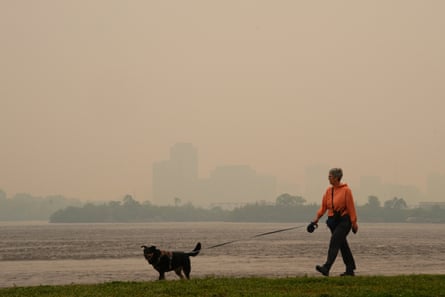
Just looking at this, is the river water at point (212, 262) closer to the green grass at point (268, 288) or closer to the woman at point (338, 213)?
the woman at point (338, 213)

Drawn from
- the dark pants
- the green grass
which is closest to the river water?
the dark pants

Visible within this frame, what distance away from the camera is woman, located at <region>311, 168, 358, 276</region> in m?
16.3

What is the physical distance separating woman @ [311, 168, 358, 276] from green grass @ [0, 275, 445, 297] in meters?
1.08

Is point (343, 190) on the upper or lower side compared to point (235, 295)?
upper

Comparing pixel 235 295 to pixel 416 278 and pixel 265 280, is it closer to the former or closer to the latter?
pixel 265 280

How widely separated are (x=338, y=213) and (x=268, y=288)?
2.97m

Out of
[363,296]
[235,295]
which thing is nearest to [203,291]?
[235,295]

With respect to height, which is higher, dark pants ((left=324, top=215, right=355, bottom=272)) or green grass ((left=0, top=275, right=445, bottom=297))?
dark pants ((left=324, top=215, right=355, bottom=272))

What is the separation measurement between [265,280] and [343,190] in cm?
279

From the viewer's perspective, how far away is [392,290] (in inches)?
541

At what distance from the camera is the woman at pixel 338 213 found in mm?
16344

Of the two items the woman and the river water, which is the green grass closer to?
the woman

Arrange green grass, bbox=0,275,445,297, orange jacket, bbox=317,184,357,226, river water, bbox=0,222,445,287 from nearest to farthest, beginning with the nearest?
1. green grass, bbox=0,275,445,297
2. orange jacket, bbox=317,184,357,226
3. river water, bbox=0,222,445,287

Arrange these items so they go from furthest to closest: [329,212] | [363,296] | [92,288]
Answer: [329,212], [92,288], [363,296]
